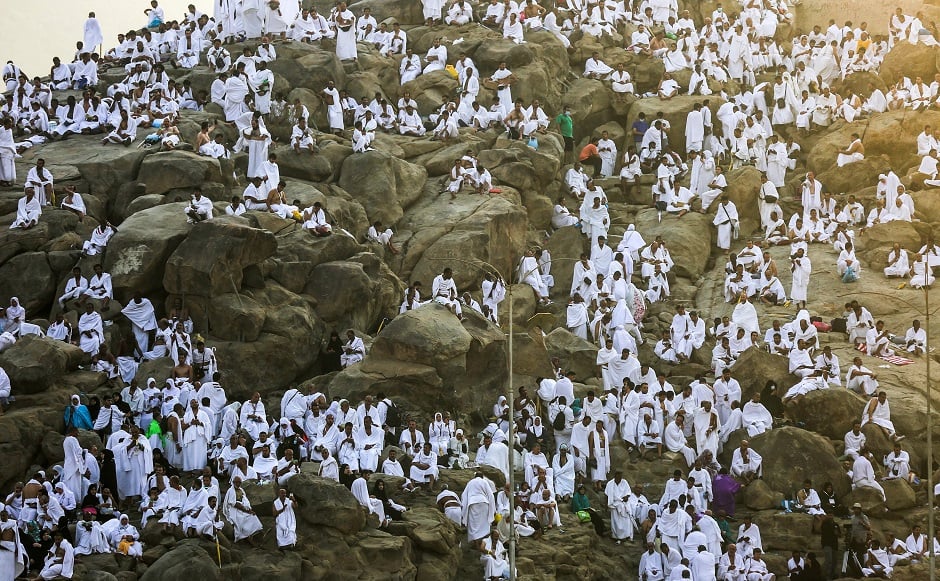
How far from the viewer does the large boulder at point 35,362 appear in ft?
79.7

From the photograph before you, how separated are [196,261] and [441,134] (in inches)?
414

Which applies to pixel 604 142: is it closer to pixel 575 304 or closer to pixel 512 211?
pixel 512 211

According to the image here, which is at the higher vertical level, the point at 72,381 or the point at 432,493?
the point at 72,381

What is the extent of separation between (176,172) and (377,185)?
5.07 metres

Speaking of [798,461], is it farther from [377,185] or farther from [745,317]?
[377,185]

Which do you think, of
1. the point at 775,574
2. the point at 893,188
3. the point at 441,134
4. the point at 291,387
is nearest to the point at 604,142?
the point at 441,134

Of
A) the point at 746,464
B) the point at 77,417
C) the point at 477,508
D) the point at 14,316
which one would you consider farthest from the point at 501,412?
the point at 14,316

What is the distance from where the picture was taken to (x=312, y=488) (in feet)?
72.5

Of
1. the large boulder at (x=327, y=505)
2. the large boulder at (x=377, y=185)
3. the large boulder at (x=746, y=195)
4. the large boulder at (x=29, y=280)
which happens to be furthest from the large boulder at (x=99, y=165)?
the large boulder at (x=746, y=195)

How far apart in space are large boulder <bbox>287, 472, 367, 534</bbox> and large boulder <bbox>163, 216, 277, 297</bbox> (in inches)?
258

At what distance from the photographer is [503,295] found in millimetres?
31516

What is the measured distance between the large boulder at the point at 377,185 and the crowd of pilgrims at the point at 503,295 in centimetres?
52

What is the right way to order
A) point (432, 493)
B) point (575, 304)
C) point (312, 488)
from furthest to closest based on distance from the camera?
point (575, 304)
point (432, 493)
point (312, 488)

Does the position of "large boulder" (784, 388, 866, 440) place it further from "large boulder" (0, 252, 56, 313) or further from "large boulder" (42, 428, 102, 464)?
"large boulder" (0, 252, 56, 313)
